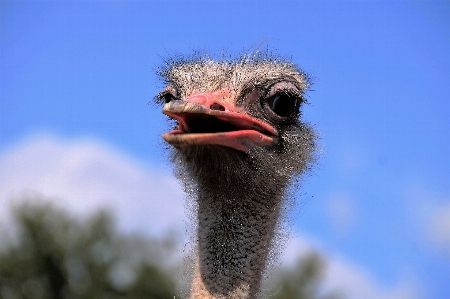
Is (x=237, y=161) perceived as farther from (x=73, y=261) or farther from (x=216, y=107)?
(x=73, y=261)

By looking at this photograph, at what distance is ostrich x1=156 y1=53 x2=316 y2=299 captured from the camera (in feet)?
12.5

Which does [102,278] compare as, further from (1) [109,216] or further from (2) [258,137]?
(2) [258,137]

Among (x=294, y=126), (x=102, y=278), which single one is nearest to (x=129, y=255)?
(x=102, y=278)

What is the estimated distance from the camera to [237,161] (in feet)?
13.0

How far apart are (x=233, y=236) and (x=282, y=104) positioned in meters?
0.73

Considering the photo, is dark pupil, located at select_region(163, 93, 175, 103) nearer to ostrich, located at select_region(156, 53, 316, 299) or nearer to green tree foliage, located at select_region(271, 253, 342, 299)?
ostrich, located at select_region(156, 53, 316, 299)

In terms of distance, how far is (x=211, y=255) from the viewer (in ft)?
13.0

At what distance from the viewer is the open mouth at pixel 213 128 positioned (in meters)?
3.45

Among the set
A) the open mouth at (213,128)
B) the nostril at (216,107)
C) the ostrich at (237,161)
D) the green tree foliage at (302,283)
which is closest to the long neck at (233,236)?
the ostrich at (237,161)

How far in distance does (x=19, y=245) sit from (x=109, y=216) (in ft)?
10.3

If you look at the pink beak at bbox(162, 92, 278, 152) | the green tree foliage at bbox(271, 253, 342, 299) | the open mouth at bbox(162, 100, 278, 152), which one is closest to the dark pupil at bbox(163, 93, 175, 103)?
the pink beak at bbox(162, 92, 278, 152)

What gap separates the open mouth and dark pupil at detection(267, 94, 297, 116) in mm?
157

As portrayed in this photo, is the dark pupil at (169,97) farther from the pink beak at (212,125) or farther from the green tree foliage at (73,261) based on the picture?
the green tree foliage at (73,261)

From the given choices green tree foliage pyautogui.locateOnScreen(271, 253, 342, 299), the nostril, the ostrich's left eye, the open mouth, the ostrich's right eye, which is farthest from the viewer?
green tree foliage pyautogui.locateOnScreen(271, 253, 342, 299)
